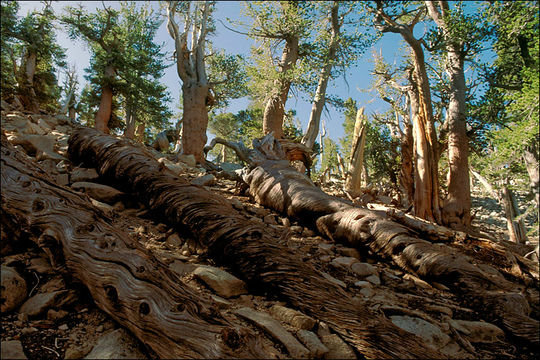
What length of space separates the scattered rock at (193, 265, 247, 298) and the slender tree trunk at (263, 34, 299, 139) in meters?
8.85

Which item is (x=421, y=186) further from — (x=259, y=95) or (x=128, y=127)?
(x=128, y=127)

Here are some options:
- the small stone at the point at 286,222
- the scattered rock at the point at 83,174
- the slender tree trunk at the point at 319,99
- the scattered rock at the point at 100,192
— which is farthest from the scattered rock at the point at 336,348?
the slender tree trunk at the point at 319,99

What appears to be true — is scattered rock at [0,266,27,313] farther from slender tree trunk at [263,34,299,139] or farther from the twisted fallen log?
slender tree trunk at [263,34,299,139]

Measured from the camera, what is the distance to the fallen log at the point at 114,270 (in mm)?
1491

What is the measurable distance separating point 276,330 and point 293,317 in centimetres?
22

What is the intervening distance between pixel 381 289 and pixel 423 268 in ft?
2.21

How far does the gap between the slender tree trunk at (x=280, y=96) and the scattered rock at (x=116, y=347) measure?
967 cm

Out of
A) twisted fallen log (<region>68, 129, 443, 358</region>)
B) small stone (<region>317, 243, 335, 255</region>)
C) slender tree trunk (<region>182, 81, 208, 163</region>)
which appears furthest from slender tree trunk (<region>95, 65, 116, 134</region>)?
small stone (<region>317, 243, 335, 255</region>)

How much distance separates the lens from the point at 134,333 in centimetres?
153

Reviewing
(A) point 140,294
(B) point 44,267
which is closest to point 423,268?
(A) point 140,294

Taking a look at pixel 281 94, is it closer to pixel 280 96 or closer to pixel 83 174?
pixel 280 96

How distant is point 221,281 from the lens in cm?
224

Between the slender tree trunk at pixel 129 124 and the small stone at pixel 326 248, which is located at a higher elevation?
the slender tree trunk at pixel 129 124

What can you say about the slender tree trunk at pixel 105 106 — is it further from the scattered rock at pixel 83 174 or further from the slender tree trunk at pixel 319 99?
the scattered rock at pixel 83 174
